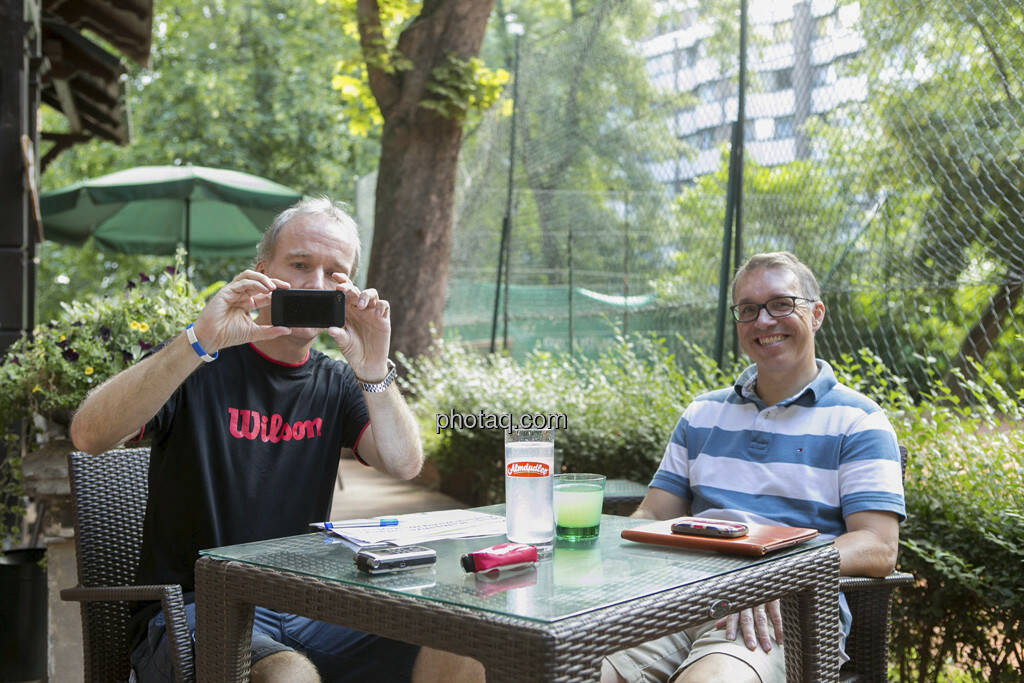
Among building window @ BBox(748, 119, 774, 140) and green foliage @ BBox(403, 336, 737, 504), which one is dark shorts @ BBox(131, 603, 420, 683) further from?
building window @ BBox(748, 119, 774, 140)

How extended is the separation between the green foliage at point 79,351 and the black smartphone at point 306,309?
5.07 ft

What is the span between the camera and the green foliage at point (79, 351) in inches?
126

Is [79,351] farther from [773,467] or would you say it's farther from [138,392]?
[773,467]

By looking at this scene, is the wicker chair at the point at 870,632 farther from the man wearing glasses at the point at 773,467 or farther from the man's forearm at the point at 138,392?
the man's forearm at the point at 138,392

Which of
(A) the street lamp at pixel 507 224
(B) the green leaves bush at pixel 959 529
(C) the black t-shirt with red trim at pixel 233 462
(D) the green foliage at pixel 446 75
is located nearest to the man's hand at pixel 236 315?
(C) the black t-shirt with red trim at pixel 233 462

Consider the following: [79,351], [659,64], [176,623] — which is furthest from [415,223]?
[176,623]

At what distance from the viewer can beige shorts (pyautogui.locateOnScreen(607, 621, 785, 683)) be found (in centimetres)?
181

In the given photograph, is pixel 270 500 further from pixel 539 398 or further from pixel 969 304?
pixel 539 398

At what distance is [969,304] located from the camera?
3197 mm

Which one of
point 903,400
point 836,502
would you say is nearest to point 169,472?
point 836,502

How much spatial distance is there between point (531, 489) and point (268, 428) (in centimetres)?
67

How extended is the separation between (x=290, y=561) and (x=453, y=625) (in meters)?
0.37

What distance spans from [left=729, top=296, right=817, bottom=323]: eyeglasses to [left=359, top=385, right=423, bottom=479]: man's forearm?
2.76 feet

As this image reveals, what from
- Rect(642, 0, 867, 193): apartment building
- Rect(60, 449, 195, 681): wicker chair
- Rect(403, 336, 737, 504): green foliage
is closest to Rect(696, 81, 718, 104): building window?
Rect(642, 0, 867, 193): apartment building
